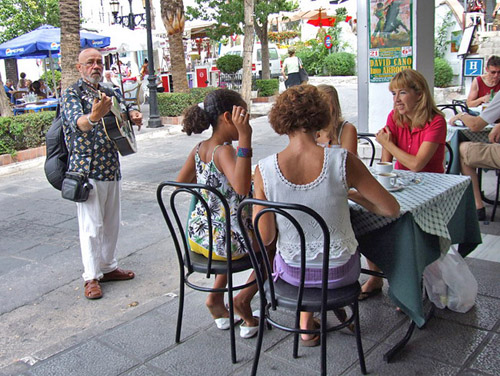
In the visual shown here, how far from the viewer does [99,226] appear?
12.9ft

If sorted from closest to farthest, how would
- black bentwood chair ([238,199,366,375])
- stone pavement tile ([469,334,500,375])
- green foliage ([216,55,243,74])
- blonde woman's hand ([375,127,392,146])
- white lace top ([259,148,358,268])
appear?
black bentwood chair ([238,199,366,375]) → white lace top ([259,148,358,268]) → stone pavement tile ([469,334,500,375]) → blonde woman's hand ([375,127,392,146]) → green foliage ([216,55,243,74])

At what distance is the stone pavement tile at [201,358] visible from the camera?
280 cm

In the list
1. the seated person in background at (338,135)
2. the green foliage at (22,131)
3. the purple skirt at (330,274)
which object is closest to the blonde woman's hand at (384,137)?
the seated person in background at (338,135)

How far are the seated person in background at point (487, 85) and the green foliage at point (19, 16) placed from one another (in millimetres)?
19873

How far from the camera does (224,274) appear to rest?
2945mm

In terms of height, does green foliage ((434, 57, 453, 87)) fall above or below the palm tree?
below

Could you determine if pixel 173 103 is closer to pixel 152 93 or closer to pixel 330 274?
pixel 152 93

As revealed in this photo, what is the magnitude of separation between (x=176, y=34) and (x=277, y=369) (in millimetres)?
12996

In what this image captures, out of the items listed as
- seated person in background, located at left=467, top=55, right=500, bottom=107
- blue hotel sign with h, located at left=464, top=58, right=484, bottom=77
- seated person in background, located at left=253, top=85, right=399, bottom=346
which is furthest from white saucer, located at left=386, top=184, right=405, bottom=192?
blue hotel sign with h, located at left=464, top=58, right=484, bottom=77

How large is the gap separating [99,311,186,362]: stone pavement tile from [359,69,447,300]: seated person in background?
127 centimetres

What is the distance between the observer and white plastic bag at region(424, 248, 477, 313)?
315 cm

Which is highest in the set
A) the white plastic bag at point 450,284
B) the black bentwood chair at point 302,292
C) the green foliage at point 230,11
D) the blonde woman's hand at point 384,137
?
the green foliage at point 230,11

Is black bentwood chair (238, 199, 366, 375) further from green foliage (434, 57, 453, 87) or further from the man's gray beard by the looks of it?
green foliage (434, 57, 453, 87)

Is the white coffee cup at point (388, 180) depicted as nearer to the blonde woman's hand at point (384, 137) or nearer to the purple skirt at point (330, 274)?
the purple skirt at point (330, 274)
